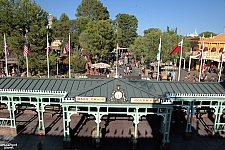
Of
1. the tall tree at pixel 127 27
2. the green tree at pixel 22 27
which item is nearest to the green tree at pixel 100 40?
the green tree at pixel 22 27

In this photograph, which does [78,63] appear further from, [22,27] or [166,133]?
[166,133]

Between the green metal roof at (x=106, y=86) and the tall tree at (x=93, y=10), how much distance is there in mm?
60383

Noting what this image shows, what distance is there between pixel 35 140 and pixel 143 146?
29.1 ft

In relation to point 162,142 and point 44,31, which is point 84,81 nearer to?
point 162,142

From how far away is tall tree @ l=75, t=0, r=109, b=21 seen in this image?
74.7m

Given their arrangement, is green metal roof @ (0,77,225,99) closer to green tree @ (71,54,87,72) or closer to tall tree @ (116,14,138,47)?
green tree @ (71,54,87,72)

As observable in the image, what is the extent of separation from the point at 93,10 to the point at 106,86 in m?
65.5

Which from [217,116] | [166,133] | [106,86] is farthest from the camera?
[217,116]

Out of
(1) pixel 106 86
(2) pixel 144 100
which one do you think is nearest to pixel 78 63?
(1) pixel 106 86

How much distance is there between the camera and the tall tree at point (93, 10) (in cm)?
7469

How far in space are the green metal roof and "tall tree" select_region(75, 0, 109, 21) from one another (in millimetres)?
60383

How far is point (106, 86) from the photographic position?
15.4 metres

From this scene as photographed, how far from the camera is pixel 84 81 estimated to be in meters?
17.1

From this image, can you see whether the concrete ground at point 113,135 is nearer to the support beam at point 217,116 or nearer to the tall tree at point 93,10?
the support beam at point 217,116
